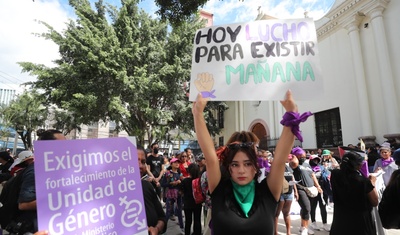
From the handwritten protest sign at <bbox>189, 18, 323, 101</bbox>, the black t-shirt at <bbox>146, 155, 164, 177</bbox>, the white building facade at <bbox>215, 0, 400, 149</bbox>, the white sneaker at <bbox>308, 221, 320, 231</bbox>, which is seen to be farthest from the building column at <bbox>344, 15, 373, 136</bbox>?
the handwritten protest sign at <bbox>189, 18, 323, 101</bbox>

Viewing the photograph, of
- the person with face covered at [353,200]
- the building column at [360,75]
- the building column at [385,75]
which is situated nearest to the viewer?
the person with face covered at [353,200]

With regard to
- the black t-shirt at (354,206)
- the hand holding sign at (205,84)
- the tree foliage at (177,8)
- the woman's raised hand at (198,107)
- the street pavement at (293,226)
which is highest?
the tree foliage at (177,8)

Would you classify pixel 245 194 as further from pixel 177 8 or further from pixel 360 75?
pixel 360 75

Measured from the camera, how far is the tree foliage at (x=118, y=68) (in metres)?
13.6

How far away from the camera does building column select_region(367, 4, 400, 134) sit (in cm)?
1071

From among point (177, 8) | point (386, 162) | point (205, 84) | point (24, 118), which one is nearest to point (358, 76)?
point (386, 162)

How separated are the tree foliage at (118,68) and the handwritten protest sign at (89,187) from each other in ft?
38.3

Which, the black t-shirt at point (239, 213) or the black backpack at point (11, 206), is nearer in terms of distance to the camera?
the black t-shirt at point (239, 213)

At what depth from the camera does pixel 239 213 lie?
1.49 metres

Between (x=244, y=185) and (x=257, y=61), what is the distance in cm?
117

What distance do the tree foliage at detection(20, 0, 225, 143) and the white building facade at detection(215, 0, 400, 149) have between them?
8125mm

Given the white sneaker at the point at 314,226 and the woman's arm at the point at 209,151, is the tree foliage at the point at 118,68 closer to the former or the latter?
the white sneaker at the point at 314,226

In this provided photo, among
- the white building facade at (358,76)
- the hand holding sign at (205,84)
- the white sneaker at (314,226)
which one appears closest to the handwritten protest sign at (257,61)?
the hand holding sign at (205,84)

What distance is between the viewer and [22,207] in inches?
82.9
